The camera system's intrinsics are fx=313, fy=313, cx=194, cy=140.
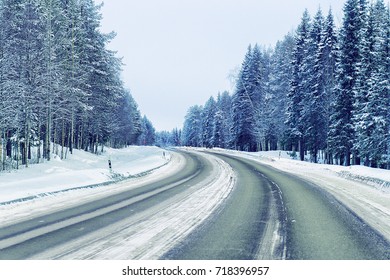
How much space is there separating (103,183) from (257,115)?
127 feet

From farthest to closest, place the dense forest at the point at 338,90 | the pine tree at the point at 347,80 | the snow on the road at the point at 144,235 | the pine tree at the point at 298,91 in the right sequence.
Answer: the pine tree at the point at 298,91, the pine tree at the point at 347,80, the dense forest at the point at 338,90, the snow on the road at the point at 144,235

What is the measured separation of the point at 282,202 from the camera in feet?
32.0

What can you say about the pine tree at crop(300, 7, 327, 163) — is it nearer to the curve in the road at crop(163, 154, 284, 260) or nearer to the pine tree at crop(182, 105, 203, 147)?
the curve in the road at crop(163, 154, 284, 260)

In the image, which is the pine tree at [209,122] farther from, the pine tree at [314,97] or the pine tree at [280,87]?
the pine tree at [314,97]

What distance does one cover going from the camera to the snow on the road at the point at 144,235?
4.89 metres

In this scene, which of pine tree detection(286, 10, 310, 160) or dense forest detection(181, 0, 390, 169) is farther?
pine tree detection(286, 10, 310, 160)

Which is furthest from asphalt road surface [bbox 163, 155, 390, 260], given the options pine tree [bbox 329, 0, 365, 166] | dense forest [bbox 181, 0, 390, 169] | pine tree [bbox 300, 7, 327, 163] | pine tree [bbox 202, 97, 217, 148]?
pine tree [bbox 202, 97, 217, 148]

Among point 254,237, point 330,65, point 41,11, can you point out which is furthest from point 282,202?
point 330,65

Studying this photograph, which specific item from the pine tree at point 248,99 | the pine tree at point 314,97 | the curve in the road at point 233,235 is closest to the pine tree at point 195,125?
the pine tree at point 248,99

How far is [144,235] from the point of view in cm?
592

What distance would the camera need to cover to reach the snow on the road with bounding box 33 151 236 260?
4.89 metres

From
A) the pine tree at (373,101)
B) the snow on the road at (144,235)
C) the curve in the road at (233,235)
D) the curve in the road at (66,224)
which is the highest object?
the pine tree at (373,101)
